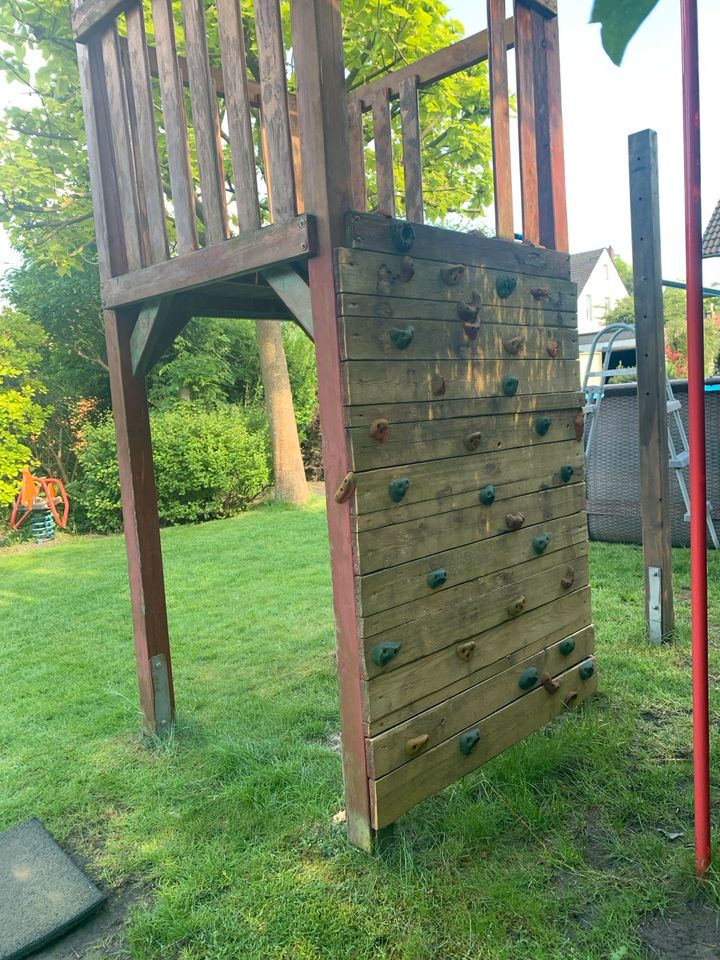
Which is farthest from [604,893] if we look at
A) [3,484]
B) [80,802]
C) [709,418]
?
[3,484]

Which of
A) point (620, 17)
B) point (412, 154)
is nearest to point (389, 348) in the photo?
point (412, 154)

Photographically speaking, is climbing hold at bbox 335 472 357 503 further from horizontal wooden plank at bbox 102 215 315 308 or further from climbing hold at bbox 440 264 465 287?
climbing hold at bbox 440 264 465 287

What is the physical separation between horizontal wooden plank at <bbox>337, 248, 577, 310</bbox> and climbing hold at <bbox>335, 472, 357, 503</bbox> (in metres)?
0.53

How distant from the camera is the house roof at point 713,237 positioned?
991 centimetres

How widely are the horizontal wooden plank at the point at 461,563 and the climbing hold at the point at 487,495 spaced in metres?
0.14

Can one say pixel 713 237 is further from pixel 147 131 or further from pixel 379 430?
pixel 379 430

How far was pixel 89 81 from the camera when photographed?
2855 mm

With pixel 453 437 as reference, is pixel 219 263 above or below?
above

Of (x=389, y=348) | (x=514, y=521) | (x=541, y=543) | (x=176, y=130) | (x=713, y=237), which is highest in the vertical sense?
(x=713, y=237)

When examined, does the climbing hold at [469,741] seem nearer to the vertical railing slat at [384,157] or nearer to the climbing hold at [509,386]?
the climbing hold at [509,386]

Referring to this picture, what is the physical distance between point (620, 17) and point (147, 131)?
8.21 feet

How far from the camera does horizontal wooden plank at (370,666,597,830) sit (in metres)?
2.15

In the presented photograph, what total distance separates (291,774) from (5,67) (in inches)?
332

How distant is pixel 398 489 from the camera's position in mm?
2191
